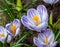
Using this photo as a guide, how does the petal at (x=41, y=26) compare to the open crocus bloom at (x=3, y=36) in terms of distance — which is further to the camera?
the open crocus bloom at (x=3, y=36)

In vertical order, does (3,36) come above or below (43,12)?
below

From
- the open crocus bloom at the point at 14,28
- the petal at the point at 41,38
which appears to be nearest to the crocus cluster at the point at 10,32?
the open crocus bloom at the point at 14,28

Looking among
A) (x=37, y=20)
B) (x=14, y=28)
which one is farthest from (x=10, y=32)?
(x=37, y=20)

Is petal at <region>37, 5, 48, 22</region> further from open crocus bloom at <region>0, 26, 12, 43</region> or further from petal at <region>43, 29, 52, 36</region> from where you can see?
open crocus bloom at <region>0, 26, 12, 43</region>

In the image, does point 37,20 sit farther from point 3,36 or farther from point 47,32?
point 3,36

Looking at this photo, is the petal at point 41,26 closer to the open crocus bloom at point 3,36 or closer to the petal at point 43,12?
the petal at point 43,12

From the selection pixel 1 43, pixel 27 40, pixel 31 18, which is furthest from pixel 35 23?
pixel 27 40

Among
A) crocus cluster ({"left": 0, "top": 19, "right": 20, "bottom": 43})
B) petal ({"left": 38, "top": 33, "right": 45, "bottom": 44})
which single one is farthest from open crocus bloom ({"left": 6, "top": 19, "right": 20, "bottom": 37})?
petal ({"left": 38, "top": 33, "right": 45, "bottom": 44})

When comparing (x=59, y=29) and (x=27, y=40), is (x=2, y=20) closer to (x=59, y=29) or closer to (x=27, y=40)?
(x=27, y=40)
